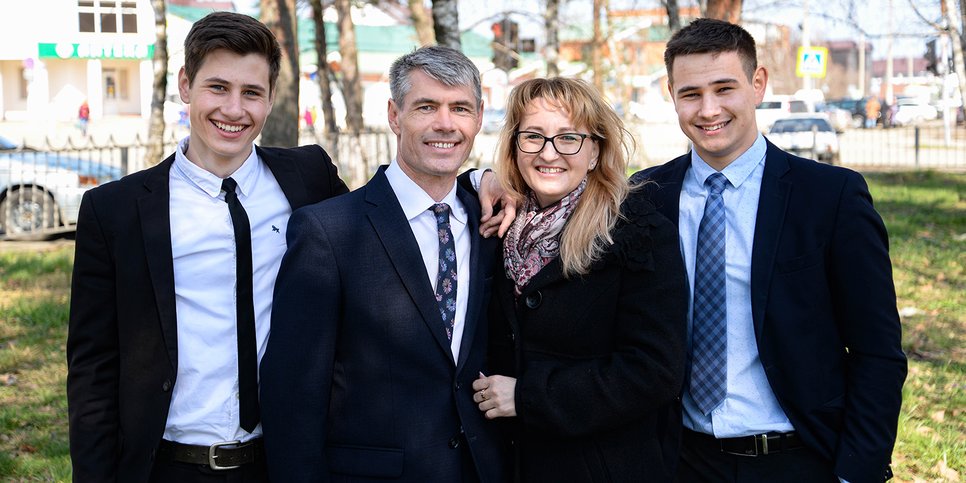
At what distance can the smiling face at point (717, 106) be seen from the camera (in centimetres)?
309

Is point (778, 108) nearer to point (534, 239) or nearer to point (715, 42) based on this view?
point (715, 42)

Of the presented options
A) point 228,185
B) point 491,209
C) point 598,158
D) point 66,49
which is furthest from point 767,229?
point 66,49

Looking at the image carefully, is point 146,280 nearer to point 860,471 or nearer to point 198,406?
point 198,406

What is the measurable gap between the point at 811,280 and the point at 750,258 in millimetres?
195

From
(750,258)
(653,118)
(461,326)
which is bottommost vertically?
(461,326)

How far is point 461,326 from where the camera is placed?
9.53ft

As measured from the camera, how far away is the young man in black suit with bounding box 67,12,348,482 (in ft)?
9.21

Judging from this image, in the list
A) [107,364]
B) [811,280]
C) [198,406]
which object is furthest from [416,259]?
[811,280]

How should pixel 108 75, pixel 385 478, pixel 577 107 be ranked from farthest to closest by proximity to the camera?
pixel 108 75, pixel 577 107, pixel 385 478

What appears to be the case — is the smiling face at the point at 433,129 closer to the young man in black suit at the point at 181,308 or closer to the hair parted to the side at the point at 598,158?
the hair parted to the side at the point at 598,158

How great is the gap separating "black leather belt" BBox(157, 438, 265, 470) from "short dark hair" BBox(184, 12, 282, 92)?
3.79 ft

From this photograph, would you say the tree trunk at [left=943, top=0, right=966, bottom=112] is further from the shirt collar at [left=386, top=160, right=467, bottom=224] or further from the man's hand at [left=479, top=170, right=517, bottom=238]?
the shirt collar at [left=386, top=160, right=467, bottom=224]

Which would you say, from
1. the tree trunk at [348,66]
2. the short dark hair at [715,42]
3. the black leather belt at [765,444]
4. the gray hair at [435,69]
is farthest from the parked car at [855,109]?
the gray hair at [435,69]

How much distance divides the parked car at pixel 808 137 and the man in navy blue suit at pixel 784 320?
1994 cm
